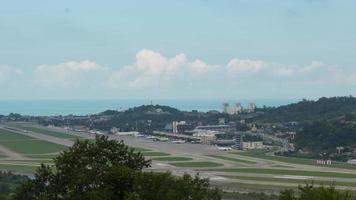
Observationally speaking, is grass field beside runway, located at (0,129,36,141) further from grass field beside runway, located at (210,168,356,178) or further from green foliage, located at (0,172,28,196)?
green foliage, located at (0,172,28,196)

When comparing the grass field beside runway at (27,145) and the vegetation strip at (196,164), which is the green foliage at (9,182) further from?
the grass field beside runway at (27,145)

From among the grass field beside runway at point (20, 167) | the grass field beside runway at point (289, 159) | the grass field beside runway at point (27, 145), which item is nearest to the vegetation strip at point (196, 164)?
the grass field beside runway at point (289, 159)

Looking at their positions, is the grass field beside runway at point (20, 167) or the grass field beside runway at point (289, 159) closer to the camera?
the grass field beside runway at point (20, 167)

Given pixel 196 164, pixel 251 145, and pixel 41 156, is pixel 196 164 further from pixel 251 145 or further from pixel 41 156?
pixel 251 145

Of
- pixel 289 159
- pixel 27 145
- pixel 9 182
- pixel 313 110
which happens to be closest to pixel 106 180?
pixel 9 182

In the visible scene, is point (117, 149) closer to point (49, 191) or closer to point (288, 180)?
point (49, 191)

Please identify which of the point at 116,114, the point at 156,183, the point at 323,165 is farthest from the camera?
the point at 116,114

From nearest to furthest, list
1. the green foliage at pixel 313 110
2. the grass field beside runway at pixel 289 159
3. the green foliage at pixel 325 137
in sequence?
the grass field beside runway at pixel 289 159, the green foliage at pixel 325 137, the green foliage at pixel 313 110

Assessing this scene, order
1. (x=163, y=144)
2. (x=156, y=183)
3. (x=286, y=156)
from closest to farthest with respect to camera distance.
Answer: (x=156, y=183), (x=286, y=156), (x=163, y=144)

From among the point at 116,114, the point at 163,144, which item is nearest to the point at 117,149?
the point at 163,144
